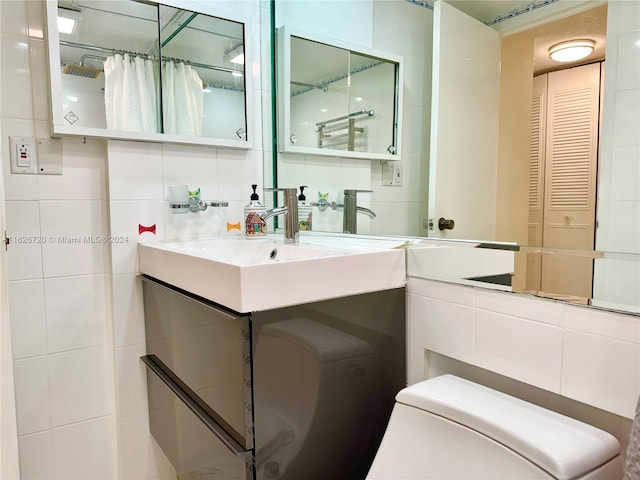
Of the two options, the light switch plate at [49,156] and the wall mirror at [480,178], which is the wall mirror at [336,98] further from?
the light switch plate at [49,156]

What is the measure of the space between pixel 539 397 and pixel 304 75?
1447 millimetres

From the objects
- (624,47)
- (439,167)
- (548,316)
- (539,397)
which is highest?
(624,47)

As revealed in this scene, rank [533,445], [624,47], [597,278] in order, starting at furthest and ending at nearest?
[624,47]
[597,278]
[533,445]

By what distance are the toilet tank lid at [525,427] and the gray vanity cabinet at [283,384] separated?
219 millimetres

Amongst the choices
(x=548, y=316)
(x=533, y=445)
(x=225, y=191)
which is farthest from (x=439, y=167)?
(x=533, y=445)

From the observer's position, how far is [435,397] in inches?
33.7

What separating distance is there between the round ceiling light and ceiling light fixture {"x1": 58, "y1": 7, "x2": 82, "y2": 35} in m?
1.44

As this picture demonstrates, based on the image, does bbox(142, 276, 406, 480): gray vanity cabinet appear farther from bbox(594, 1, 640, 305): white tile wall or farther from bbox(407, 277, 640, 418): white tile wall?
bbox(594, 1, 640, 305): white tile wall

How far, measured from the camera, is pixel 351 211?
1.68 metres

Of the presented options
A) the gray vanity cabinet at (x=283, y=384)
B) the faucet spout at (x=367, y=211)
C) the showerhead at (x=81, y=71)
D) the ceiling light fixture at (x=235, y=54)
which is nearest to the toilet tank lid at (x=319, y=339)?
the gray vanity cabinet at (x=283, y=384)

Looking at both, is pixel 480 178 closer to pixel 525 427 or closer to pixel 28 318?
pixel 525 427

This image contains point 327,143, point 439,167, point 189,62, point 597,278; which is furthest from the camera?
point 327,143

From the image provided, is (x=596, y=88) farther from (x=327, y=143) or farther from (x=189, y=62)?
(x=189, y=62)

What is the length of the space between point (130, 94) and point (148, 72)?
12 cm
